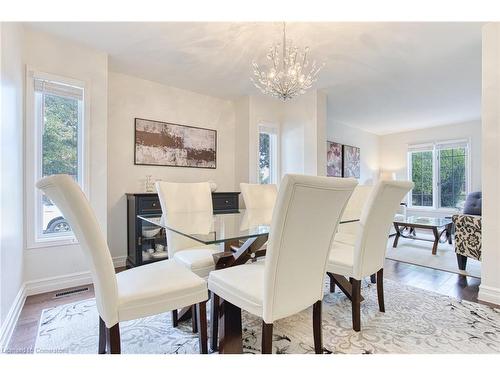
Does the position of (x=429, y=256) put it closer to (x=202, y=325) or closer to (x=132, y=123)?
(x=202, y=325)

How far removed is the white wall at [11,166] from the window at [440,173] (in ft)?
24.9

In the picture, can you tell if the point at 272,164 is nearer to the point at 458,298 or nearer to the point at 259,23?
the point at 259,23

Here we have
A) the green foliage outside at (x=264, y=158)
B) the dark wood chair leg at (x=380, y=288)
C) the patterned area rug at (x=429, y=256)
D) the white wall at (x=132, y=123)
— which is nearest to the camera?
the dark wood chair leg at (x=380, y=288)

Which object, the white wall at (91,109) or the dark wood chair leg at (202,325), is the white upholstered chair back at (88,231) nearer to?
the dark wood chair leg at (202,325)

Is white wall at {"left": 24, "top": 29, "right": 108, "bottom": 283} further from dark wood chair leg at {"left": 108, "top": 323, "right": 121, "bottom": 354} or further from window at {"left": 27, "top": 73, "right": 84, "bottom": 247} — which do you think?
dark wood chair leg at {"left": 108, "top": 323, "right": 121, "bottom": 354}

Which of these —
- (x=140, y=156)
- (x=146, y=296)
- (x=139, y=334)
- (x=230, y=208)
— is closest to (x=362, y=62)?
(x=230, y=208)

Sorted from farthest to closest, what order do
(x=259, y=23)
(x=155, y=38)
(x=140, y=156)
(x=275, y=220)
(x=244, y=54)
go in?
(x=140, y=156) < (x=244, y=54) < (x=155, y=38) < (x=259, y=23) < (x=275, y=220)

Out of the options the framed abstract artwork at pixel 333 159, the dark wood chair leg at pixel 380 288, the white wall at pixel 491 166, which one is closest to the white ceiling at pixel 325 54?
the white wall at pixel 491 166

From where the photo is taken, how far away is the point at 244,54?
8.89ft

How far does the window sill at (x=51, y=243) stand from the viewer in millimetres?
2352

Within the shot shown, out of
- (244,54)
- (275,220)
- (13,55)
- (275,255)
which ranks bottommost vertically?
(275,255)

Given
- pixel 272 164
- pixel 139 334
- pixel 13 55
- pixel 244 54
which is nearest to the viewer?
pixel 139 334

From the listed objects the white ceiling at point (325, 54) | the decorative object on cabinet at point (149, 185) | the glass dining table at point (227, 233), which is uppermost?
the white ceiling at point (325, 54)
